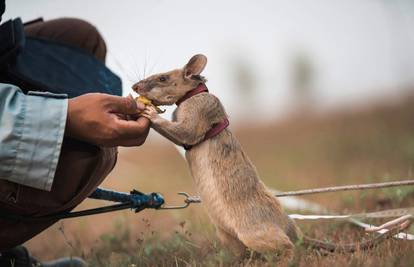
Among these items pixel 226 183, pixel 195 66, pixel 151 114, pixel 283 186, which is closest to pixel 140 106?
pixel 151 114

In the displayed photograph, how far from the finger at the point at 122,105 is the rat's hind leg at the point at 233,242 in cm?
75

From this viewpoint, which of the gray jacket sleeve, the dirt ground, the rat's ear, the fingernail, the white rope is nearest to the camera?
the gray jacket sleeve

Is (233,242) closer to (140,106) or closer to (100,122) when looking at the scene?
(140,106)

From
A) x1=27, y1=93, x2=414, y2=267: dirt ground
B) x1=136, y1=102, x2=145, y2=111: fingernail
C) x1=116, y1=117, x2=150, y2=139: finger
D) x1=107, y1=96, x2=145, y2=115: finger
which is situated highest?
x1=107, y1=96, x2=145, y2=115: finger

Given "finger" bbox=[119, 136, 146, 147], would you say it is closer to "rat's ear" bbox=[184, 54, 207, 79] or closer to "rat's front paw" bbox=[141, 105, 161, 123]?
"rat's front paw" bbox=[141, 105, 161, 123]

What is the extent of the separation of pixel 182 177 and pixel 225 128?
4.07 meters

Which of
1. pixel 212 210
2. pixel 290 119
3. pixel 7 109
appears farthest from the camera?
pixel 290 119

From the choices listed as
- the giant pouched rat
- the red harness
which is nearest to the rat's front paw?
the giant pouched rat

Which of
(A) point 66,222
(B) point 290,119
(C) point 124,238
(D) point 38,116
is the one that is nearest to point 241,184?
(D) point 38,116

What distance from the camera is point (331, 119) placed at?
966cm

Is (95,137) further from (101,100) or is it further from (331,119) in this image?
(331,119)

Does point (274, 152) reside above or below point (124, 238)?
below

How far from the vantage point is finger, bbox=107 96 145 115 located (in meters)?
1.97

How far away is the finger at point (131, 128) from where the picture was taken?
1.94 m
